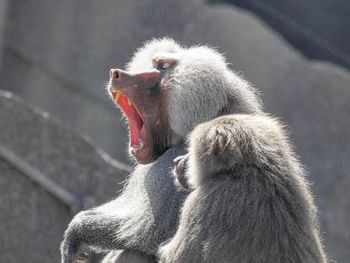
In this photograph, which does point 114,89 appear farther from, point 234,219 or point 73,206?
point 73,206

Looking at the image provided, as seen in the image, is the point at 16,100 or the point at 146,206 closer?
the point at 146,206

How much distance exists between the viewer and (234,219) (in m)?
3.43

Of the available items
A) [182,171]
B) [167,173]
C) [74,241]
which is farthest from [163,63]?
[74,241]

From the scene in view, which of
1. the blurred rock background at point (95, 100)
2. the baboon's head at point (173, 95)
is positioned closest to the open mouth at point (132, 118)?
the baboon's head at point (173, 95)

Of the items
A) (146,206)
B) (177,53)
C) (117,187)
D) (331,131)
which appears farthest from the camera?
(331,131)

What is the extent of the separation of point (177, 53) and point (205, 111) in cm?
37

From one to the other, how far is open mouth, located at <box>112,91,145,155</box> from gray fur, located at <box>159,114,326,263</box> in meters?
0.63

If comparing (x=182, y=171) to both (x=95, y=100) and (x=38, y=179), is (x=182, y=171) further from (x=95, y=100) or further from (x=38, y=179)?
(x=95, y=100)

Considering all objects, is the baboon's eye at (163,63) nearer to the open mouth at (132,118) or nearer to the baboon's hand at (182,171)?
the open mouth at (132,118)

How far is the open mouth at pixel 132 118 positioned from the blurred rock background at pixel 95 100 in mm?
1498

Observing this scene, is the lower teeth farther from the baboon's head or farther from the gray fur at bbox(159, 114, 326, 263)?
the gray fur at bbox(159, 114, 326, 263)

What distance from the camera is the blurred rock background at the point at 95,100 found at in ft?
19.5

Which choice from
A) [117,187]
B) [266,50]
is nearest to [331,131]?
[266,50]

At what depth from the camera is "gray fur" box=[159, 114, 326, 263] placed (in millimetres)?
3418
